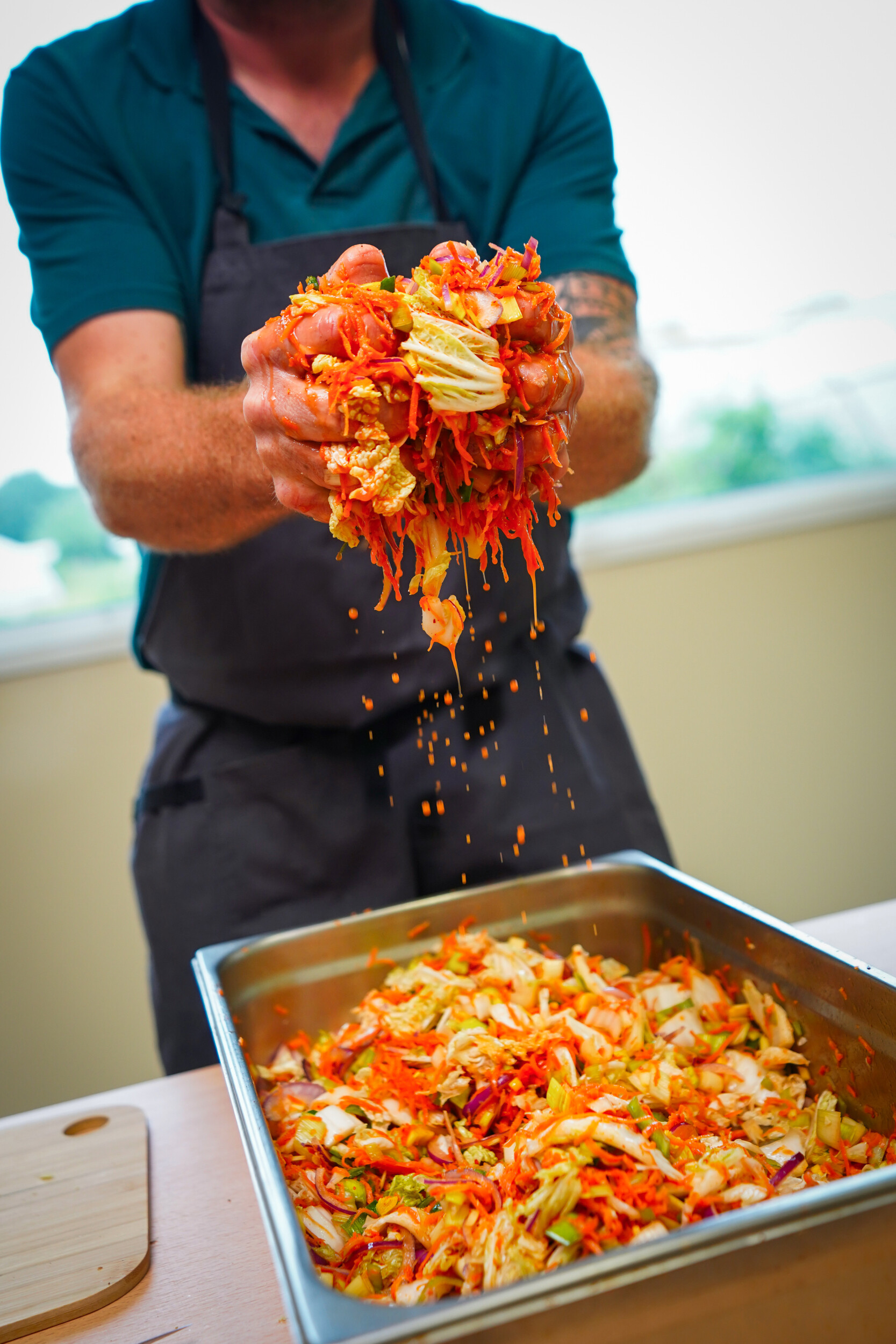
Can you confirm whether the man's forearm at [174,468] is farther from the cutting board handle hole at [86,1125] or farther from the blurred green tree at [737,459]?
the blurred green tree at [737,459]

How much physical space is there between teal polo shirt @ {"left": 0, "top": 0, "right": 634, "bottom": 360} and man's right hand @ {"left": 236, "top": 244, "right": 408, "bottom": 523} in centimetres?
64

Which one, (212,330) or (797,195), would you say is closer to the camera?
(212,330)

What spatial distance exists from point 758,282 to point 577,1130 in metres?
2.57

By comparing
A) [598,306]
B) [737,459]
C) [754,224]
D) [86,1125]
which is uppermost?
[754,224]

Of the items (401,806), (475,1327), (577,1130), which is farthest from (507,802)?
(475,1327)

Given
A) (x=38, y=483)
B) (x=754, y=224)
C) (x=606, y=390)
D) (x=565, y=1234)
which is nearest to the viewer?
(x=565, y=1234)

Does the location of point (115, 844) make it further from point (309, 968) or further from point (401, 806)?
point (309, 968)

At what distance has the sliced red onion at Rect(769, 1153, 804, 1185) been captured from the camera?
2.60 feet

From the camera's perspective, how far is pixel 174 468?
125 centimetres

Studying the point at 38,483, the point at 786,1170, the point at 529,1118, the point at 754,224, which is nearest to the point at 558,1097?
the point at 529,1118

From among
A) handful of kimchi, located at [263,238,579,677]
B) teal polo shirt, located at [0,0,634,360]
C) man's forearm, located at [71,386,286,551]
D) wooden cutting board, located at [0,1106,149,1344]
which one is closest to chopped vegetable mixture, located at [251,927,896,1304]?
wooden cutting board, located at [0,1106,149,1344]

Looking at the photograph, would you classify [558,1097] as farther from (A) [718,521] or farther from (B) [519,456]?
(A) [718,521]

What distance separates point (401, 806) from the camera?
4.97 feet

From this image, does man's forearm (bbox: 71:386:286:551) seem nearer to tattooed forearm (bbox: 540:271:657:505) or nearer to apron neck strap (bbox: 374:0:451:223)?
tattooed forearm (bbox: 540:271:657:505)
